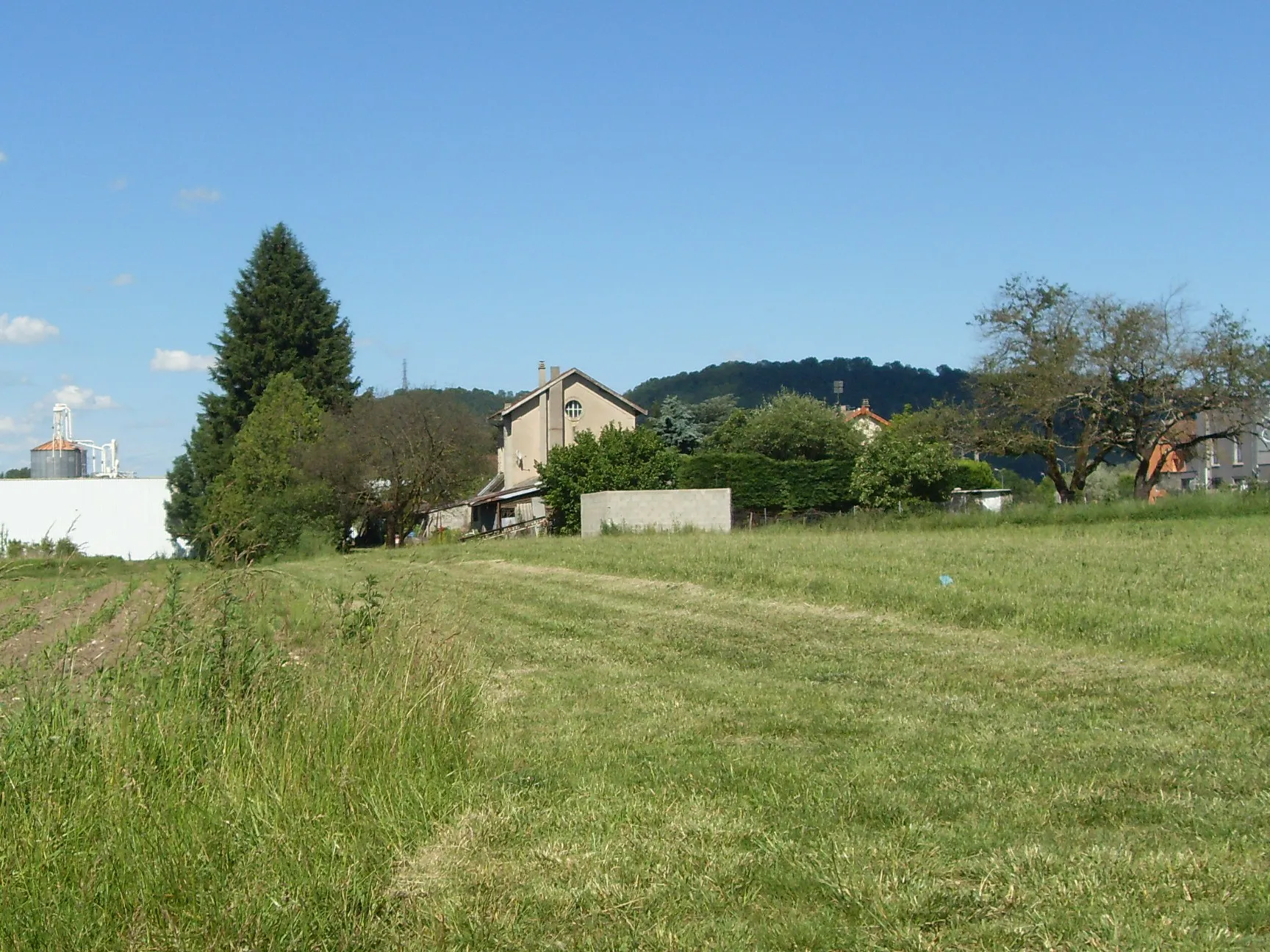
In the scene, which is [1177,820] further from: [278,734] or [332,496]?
[332,496]

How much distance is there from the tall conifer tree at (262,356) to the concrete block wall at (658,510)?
2722cm

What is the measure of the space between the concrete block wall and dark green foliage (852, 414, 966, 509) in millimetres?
9285

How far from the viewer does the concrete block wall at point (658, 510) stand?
1447 inches

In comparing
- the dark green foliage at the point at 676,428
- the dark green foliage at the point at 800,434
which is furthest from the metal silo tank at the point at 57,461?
the dark green foliage at the point at 800,434

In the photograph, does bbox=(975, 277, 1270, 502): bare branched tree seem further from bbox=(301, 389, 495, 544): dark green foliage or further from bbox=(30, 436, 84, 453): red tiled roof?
bbox=(30, 436, 84, 453): red tiled roof

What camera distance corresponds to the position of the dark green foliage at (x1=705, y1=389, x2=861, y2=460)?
2435 inches

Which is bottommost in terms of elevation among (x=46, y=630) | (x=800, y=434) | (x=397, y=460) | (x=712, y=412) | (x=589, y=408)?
(x=46, y=630)

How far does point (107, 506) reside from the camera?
63.1 metres

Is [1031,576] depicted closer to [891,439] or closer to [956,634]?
[956,634]

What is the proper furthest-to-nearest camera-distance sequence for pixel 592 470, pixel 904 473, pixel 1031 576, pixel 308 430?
pixel 308 430, pixel 592 470, pixel 904 473, pixel 1031 576

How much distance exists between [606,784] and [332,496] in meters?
40.9

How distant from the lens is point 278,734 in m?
5.31

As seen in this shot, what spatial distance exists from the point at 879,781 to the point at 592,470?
135 feet

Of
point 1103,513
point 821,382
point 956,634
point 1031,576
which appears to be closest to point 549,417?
point 1103,513
